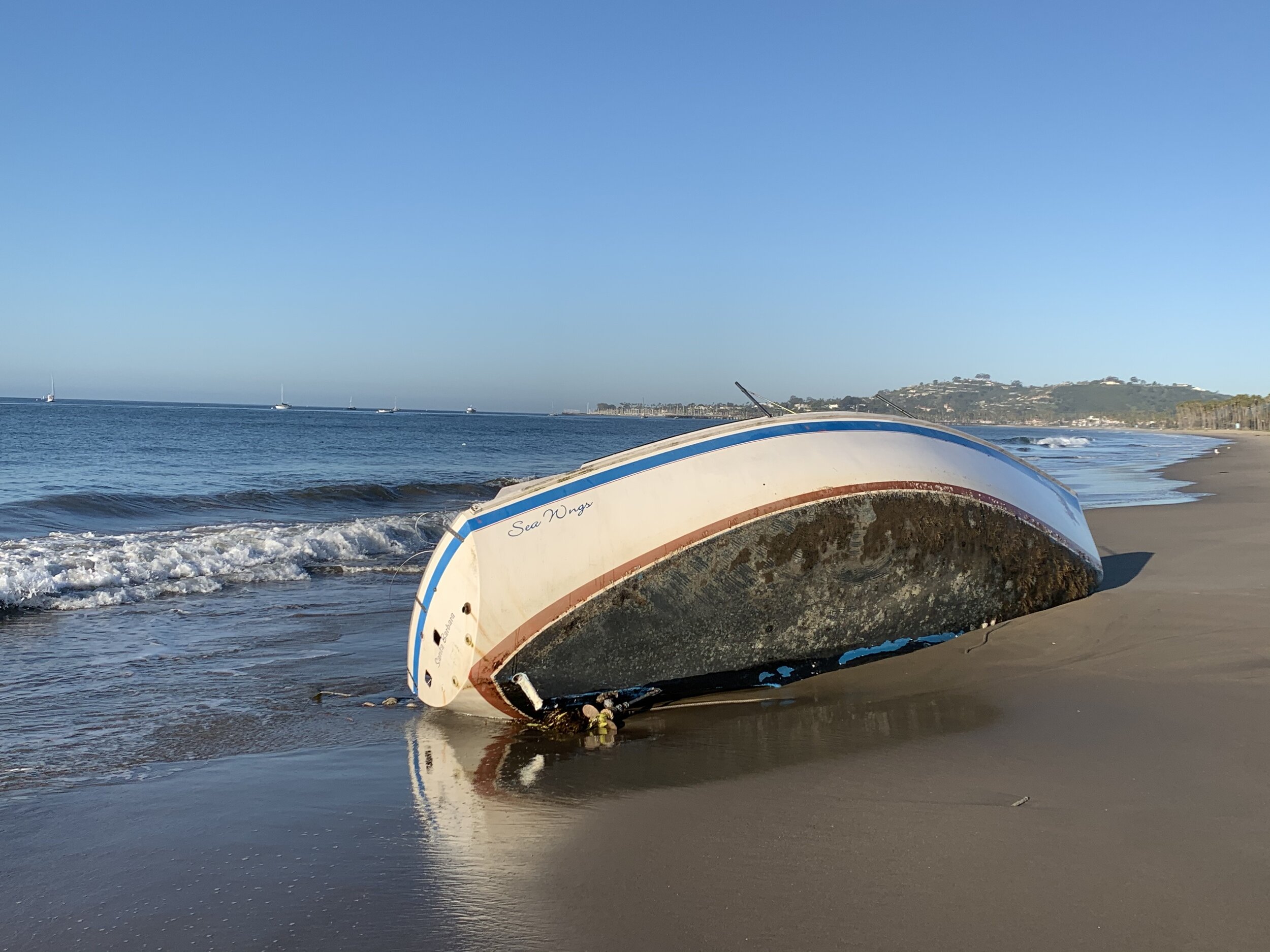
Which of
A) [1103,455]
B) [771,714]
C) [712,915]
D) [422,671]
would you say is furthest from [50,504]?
[1103,455]

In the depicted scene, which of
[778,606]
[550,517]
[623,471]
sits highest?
[623,471]

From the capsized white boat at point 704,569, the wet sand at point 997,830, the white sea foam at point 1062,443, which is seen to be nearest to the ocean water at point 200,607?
the capsized white boat at point 704,569

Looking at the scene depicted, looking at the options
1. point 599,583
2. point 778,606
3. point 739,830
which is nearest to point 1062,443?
point 778,606

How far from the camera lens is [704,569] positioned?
16.7ft

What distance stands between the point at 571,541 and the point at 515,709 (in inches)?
36.0

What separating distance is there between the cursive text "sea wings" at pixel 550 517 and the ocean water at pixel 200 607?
1.26 metres

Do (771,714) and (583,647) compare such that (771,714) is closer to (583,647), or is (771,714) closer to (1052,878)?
(583,647)

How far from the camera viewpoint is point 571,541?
4.95 metres

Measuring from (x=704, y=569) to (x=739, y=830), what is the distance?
1.80 metres

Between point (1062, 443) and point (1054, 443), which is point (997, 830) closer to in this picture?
→ point (1054, 443)

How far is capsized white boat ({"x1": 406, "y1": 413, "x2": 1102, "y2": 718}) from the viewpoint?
16.0 ft

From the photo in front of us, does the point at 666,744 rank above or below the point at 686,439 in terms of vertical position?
below

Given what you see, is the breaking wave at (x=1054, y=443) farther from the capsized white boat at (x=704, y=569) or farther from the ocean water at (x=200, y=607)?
the capsized white boat at (x=704, y=569)

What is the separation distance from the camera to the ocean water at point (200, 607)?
4.93 m
